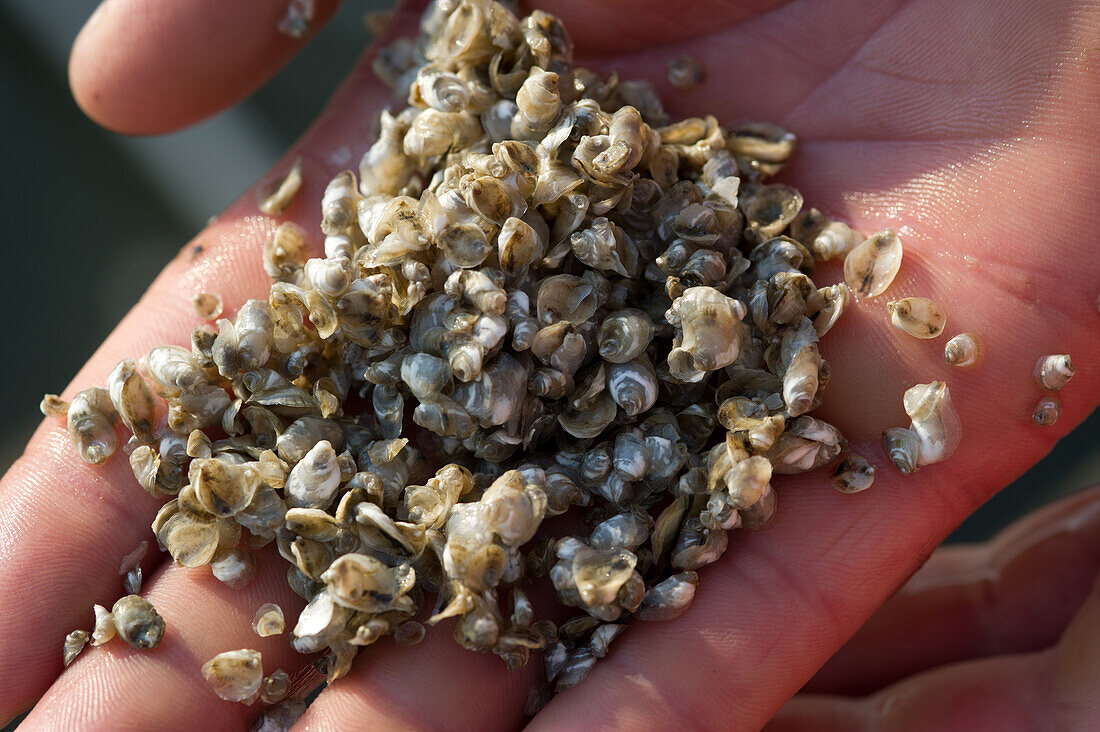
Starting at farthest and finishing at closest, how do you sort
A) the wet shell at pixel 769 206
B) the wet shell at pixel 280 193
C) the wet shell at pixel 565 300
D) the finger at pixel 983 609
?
the finger at pixel 983 609
the wet shell at pixel 280 193
the wet shell at pixel 769 206
the wet shell at pixel 565 300

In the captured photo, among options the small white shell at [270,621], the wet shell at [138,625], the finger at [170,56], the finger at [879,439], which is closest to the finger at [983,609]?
the finger at [879,439]

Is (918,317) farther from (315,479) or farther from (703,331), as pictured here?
(315,479)

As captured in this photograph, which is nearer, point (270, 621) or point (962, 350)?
point (270, 621)

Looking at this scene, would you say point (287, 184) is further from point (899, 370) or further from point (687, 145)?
point (899, 370)

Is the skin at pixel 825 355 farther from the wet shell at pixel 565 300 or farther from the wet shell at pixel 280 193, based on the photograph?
the wet shell at pixel 565 300

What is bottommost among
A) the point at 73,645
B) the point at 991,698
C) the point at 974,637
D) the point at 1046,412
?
the point at 974,637

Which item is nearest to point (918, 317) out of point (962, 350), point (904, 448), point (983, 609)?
point (962, 350)

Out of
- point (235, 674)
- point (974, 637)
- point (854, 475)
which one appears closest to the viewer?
point (235, 674)
